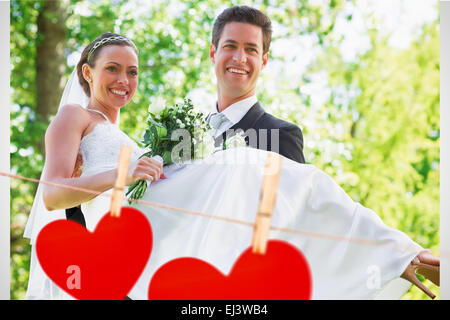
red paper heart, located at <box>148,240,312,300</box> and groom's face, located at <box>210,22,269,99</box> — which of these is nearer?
red paper heart, located at <box>148,240,312,300</box>

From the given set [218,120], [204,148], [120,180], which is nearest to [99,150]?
[204,148]

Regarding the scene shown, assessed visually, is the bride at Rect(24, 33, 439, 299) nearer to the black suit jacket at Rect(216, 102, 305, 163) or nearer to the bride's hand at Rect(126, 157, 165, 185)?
the bride's hand at Rect(126, 157, 165, 185)

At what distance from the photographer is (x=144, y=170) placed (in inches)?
68.6

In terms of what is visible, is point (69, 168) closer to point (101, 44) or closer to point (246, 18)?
point (101, 44)

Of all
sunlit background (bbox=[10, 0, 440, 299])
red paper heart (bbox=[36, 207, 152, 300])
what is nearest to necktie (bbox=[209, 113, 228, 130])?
red paper heart (bbox=[36, 207, 152, 300])

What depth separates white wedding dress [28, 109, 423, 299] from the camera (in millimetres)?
1638

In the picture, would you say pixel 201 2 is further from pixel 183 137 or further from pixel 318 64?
pixel 183 137

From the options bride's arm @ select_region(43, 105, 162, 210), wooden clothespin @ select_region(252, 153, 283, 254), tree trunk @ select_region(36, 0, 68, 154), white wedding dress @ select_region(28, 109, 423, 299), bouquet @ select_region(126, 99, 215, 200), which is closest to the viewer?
wooden clothespin @ select_region(252, 153, 283, 254)

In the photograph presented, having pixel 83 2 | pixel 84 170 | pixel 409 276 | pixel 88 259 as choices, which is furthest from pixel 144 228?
pixel 83 2

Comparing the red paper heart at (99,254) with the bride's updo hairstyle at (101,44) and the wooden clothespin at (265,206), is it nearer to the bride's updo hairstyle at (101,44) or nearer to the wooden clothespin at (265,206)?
the wooden clothespin at (265,206)

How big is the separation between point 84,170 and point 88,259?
0.60 metres

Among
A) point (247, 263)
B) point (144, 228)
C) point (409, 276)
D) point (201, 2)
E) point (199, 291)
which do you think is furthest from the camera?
point (201, 2)

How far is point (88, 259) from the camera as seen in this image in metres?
1.52

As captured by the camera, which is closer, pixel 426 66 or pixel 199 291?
pixel 199 291
